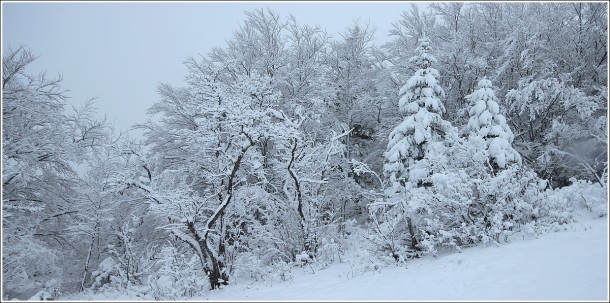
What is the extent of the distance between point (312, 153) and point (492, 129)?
21.8 ft

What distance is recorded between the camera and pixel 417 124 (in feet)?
41.3

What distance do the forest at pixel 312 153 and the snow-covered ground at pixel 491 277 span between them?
0.76m

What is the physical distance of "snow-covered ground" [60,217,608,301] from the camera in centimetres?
566

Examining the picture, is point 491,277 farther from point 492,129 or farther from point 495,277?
point 492,129

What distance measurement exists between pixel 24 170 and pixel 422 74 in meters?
14.2

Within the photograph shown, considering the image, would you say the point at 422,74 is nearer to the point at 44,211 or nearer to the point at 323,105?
the point at 323,105

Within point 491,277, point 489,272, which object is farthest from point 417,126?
point 491,277

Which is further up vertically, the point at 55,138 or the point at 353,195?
the point at 55,138

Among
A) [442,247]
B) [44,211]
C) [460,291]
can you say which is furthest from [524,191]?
[44,211]

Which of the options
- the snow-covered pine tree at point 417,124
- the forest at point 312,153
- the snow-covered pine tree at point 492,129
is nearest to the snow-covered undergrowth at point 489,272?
the forest at point 312,153

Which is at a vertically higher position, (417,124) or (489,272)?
(417,124)

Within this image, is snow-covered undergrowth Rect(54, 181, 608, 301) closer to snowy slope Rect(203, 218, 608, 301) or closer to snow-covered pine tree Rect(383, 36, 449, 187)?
snowy slope Rect(203, 218, 608, 301)

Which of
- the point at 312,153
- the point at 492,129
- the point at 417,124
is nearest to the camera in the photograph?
the point at 492,129

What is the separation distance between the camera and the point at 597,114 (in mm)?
15008
